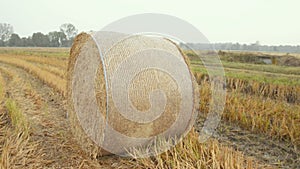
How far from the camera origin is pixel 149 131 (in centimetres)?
383

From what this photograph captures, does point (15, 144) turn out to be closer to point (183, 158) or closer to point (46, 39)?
point (183, 158)

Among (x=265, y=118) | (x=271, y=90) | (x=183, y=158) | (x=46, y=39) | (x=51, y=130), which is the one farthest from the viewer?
(x=46, y=39)

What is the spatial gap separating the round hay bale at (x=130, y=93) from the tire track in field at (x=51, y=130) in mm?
208

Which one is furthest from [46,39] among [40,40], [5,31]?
[5,31]

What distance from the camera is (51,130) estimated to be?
504 centimetres

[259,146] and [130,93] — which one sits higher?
[130,93]

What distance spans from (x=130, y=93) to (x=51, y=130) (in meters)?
2.23

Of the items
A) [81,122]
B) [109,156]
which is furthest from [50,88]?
[109,156]

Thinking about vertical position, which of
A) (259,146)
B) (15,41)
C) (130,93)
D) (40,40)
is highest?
(40,40)

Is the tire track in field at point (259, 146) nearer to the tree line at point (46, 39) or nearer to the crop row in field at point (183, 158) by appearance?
the crop row in field at point (183, 158)

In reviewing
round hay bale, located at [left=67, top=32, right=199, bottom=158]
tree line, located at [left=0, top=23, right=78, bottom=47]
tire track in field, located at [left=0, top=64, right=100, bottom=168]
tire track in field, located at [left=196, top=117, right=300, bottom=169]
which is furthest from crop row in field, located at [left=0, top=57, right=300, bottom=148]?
tree line, located at [left=0, top=23, right=78, bottom=47]

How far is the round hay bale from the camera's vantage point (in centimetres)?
355

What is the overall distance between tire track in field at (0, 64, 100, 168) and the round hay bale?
0.21 metres

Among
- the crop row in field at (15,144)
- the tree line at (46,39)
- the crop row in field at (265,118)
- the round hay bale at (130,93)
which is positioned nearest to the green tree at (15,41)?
the tree line at (46,39)
